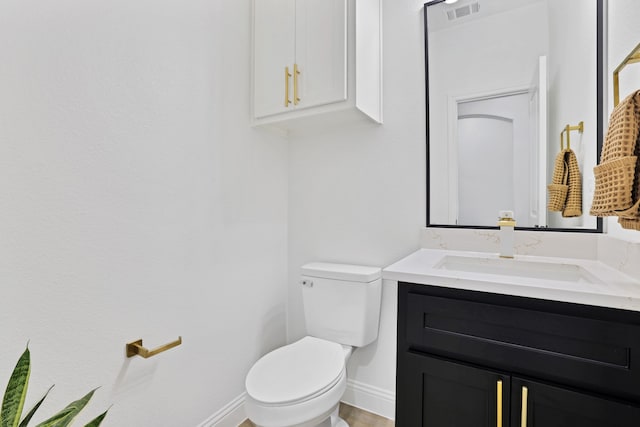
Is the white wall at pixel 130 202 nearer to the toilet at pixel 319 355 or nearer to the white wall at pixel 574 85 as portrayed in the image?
the toilet at pixel 319 355

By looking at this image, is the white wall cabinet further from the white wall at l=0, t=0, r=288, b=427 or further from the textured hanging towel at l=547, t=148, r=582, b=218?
the textured hanging towel at l=547, t=148, r=582, b=218

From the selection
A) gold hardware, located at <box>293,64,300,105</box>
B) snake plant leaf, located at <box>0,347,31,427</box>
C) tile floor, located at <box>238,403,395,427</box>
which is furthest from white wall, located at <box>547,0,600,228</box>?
snake plant leaf, located at <box>0,347,31,427</box>

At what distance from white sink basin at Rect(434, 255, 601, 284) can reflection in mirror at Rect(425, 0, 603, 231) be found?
0.21 m

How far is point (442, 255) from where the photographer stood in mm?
1414

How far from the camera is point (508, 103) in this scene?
1.41m

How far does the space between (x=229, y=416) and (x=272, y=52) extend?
6.00 feet

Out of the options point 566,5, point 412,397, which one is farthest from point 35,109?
point 566,5

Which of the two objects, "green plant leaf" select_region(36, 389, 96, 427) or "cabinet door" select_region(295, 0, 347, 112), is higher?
"cabinet door" select_region(295, 0, 347, 112)

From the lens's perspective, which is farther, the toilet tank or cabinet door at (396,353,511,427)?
the toilet tank

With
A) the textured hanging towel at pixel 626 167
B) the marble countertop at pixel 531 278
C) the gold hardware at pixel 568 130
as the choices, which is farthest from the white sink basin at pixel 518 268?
the gold hardware at pixel 568 130

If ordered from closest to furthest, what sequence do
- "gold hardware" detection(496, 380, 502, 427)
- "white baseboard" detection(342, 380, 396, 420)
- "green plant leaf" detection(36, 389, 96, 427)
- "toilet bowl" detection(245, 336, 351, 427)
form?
"green plant leaf" detection(36, 389, 96, 427) → "gold hardware" detection(496, 380, 502, 427) → "toilet bowl" detection(245, 336, 351, 427) → "white baseboard" detection(342, 380, 396, 420)

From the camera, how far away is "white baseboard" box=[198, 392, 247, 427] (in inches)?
58.5

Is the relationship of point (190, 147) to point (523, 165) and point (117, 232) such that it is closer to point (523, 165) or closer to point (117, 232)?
point (117, 232)

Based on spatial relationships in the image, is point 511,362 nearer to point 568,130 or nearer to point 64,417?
point 568,130
